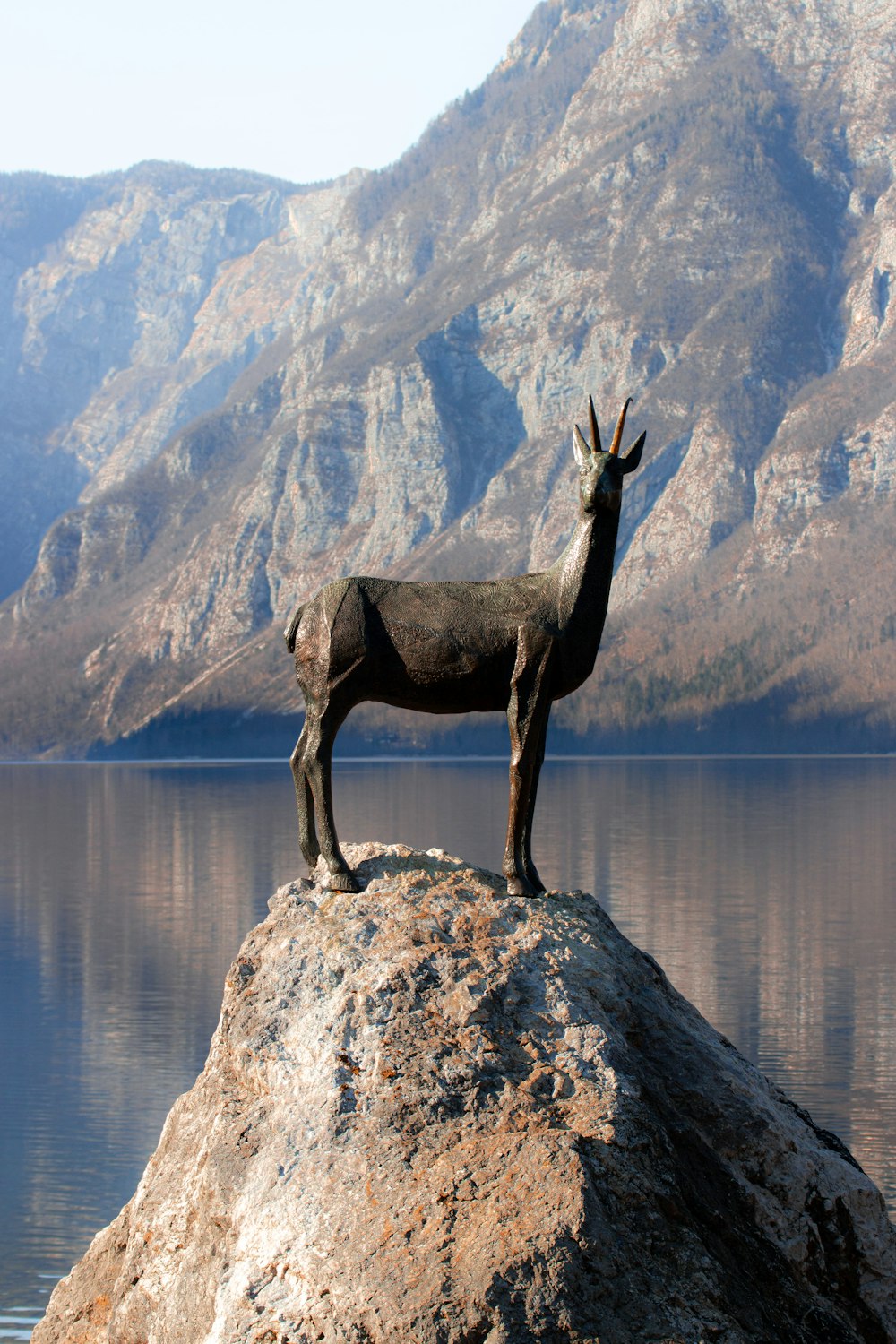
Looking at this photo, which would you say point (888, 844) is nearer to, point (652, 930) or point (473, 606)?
point (652, 930)

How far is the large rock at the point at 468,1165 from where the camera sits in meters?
9.75

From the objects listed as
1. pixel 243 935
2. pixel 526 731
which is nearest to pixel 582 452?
pixel 526 731

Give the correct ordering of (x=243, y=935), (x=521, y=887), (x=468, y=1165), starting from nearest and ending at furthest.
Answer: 1. (x=468, y=1165)
2. (x=521, y=887)
3. (x=243, y=935)

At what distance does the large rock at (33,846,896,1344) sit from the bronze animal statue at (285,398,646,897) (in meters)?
0.99

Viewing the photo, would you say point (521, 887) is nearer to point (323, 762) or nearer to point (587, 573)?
point (323, 762)

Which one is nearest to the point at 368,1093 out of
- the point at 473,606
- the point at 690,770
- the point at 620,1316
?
the point at 620,1316

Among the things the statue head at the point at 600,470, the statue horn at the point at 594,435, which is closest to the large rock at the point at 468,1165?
the statue head at the point at 600,470

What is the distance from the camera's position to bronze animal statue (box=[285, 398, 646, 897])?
12641 mm

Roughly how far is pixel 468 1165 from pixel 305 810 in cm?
352

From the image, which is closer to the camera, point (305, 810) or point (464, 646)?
point (464, 646)

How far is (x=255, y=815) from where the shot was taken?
108m

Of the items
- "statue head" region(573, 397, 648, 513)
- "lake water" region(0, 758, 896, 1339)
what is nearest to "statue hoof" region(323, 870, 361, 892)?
"statue head" region(573, 397, 648, 513)

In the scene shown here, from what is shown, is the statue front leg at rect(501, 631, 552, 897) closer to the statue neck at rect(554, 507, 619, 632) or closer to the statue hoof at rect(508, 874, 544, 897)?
the statue hoof at rect(508, 874, 544, 897)

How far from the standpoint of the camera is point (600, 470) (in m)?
12.7
